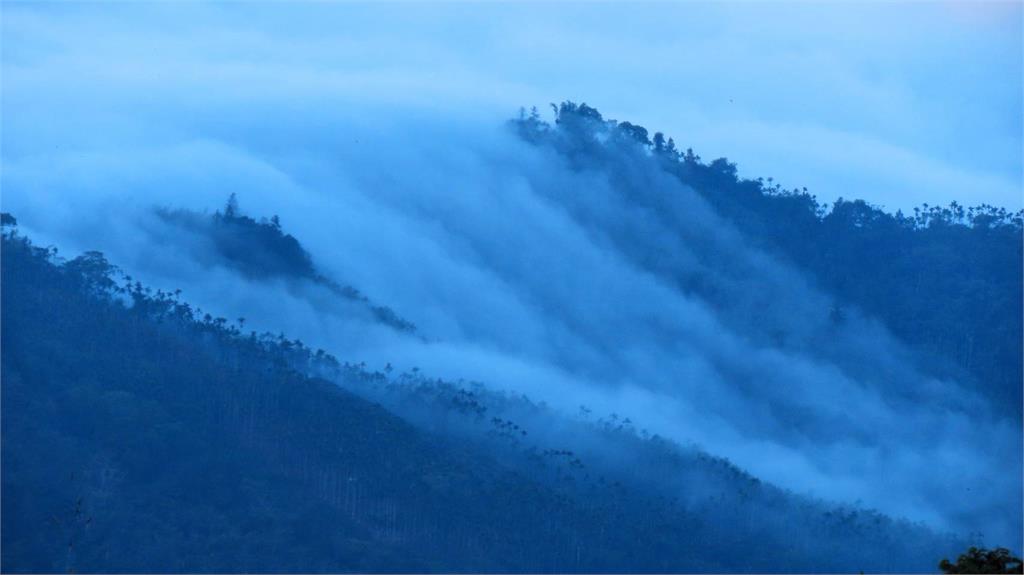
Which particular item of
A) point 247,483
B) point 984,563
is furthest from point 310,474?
point 984,563

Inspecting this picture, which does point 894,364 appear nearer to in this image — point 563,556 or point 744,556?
point 744,556

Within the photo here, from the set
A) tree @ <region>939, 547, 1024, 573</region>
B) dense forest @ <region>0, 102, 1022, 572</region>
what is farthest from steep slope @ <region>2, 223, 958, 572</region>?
tree @ <region>939, 547, 1024, 573</region>

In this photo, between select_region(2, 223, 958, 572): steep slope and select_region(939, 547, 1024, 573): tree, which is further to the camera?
select_region(2, 223, 958, 572): steep slope

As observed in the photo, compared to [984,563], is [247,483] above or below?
above

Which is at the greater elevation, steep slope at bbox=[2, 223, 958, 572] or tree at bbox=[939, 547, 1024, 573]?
steep slope at bbox=[2, 223, 958, 572]

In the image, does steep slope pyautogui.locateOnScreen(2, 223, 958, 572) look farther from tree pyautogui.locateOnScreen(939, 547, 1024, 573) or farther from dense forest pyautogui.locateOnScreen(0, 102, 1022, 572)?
tree pyautogui.locateOnScreen(939, 547, 1024, 573)

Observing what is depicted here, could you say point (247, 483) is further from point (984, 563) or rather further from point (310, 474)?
point (984, 563)

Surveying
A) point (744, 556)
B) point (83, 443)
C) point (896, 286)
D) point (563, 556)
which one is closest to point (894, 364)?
point (896, 286)

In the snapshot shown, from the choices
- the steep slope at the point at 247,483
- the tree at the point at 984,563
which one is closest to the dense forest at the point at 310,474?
the steep slope at the point at 247,483

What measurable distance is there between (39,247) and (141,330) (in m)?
7.89

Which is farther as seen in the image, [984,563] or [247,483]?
[247,483]

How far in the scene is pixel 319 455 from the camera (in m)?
95.0

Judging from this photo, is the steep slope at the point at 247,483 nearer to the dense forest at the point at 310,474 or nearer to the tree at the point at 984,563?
the dense forest at the point at 310,474

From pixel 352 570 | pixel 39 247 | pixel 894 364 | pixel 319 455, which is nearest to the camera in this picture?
pixel 352 570
